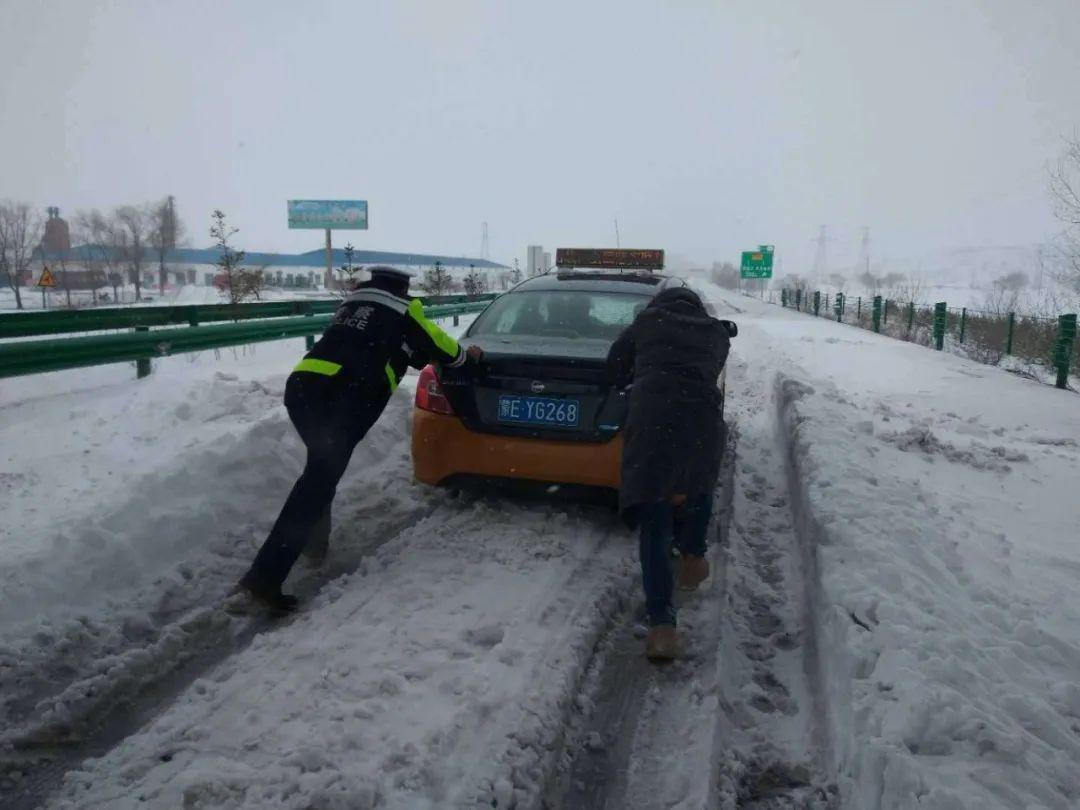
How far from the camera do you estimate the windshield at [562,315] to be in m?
5.04

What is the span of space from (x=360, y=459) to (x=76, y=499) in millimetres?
2070

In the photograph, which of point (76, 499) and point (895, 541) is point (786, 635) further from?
point (76, 499)

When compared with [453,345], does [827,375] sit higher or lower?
lower

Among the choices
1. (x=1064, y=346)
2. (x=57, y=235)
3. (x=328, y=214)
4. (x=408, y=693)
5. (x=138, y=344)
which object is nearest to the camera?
(x=408, y=693)

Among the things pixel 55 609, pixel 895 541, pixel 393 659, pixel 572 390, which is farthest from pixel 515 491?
pixel 55 609

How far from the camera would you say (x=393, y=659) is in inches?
118

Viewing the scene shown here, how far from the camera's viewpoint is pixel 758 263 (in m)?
60.4

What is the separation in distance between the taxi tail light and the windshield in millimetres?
666

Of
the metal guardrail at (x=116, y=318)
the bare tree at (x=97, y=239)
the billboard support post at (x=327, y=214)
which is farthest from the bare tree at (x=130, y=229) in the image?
the metal guardrail at (x=116, y=318)

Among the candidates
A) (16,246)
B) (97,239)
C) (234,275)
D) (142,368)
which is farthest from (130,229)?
(142,368)

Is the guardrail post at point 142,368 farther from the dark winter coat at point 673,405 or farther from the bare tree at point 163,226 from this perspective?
the bare tree at point 163,226

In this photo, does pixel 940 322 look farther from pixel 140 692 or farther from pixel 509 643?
pixel 140 692

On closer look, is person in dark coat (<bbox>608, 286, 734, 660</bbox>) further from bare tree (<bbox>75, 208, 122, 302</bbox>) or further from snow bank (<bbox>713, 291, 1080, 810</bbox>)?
bare tree (<bbox>75, 208, 122, 302</bbox>)

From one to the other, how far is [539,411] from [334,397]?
48.0 inches
